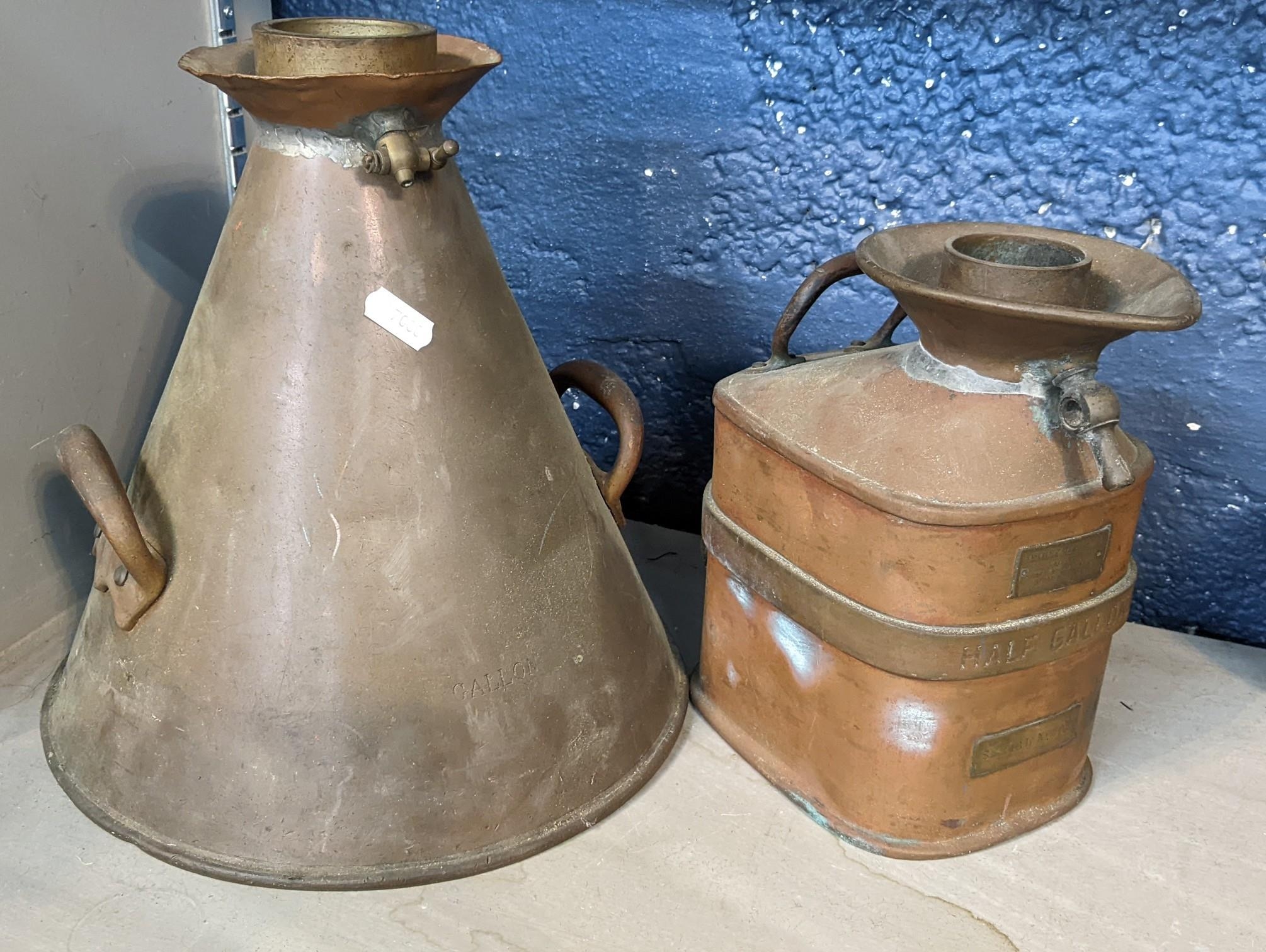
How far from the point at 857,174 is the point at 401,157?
849 mm

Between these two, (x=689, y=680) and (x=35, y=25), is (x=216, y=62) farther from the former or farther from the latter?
(x=689, y=680)

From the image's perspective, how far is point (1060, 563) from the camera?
128cm

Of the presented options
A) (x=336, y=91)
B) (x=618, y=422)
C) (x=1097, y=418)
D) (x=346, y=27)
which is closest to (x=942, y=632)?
(x=1097, y=418)

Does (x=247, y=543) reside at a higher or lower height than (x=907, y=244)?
lower

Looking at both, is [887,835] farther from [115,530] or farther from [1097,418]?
[115,530]

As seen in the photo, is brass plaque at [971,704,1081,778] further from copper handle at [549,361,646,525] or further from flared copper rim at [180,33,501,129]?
flared copper rim at [180,33,501,129]

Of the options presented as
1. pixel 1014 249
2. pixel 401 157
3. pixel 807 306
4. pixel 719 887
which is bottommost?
pixel 719 887

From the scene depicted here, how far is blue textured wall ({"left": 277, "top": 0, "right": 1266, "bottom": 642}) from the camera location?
165 cm

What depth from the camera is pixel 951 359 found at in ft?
4.28

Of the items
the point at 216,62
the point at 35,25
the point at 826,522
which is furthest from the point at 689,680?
the point at 35,25

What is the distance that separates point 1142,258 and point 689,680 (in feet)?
2.59

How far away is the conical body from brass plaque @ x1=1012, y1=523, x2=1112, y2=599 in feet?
1.72

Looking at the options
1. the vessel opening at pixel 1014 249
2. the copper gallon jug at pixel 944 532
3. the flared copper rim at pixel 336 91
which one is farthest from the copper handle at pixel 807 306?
the flared copper rim at pixel 336 91

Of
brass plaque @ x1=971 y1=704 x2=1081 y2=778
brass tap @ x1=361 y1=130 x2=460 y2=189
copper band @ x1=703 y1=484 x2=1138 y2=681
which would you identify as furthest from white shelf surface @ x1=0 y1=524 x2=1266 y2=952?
brass tap @ x1=361 y1=130 x2=460 y2=189
